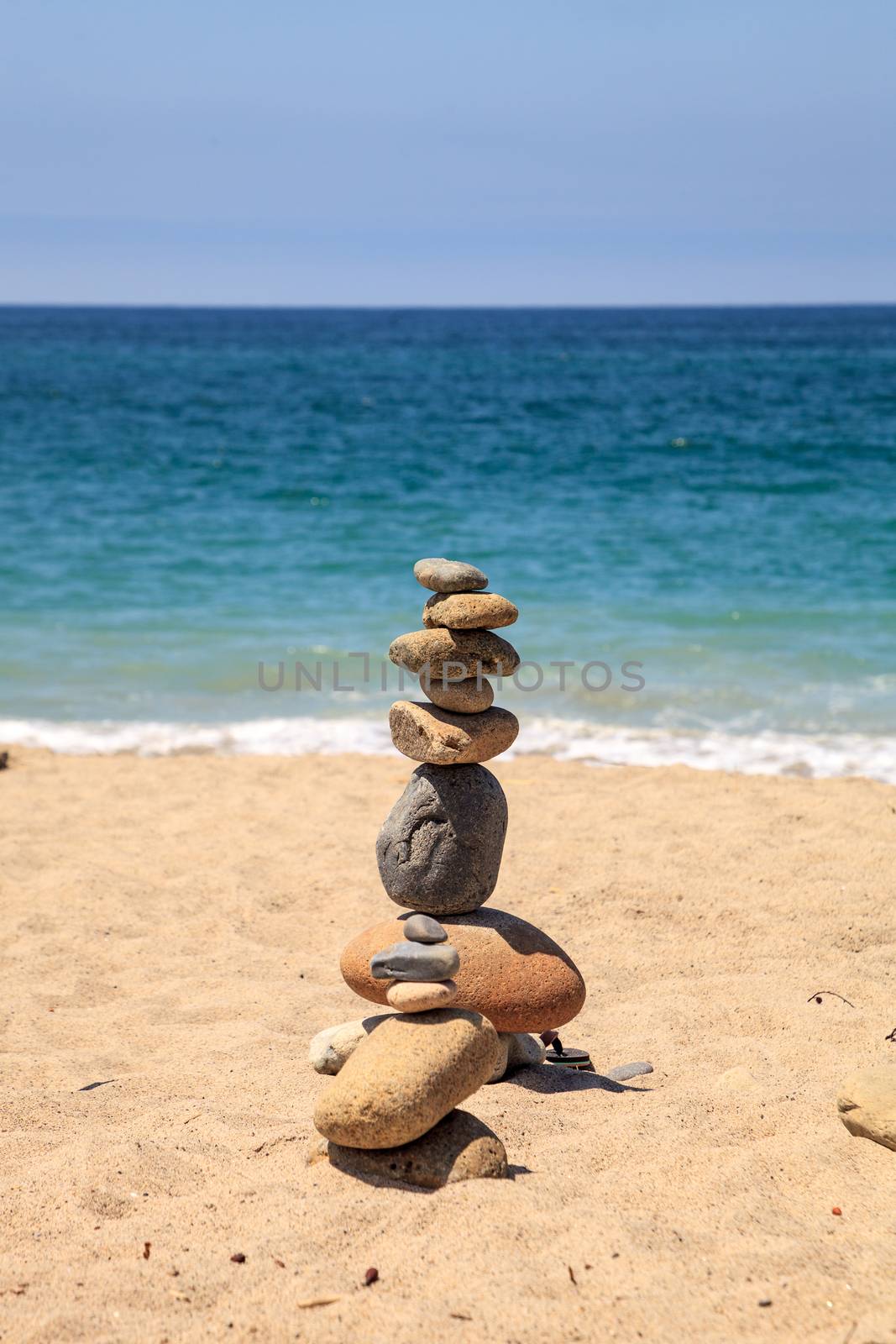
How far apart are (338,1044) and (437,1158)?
0.85 m

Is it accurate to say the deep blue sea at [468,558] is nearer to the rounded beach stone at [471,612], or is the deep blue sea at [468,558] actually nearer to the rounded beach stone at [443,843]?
the rounded beach stone at [443,843]

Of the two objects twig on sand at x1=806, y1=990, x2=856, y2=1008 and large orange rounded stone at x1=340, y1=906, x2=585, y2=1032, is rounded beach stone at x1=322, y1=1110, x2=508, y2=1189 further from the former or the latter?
twig on sand at x1=806, y1=990, x2=856, y2=1008

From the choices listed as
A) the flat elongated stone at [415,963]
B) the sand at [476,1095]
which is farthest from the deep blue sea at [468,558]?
the flat elongated stone at [415,963]

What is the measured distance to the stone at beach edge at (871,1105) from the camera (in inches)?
159

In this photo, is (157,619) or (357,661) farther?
(157,619)

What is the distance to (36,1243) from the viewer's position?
3.57 m

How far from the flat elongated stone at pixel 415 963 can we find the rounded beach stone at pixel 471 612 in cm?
127

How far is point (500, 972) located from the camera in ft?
15.1

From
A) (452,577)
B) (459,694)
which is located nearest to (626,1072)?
(459,694)

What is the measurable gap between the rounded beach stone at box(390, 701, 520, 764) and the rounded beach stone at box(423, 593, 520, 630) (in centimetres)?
36

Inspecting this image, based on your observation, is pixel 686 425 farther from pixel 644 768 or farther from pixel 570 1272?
pixel 570 1272

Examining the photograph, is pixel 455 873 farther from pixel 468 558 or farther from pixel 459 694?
pixel 468 558

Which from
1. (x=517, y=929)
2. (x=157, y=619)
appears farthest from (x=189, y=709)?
(x=517, y=929)

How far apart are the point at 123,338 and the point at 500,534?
65.0m
